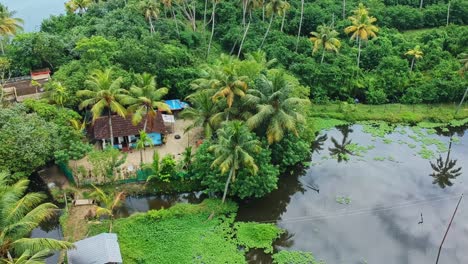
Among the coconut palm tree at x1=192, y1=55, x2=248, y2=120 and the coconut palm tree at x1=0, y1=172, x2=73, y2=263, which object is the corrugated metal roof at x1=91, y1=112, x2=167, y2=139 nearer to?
the coconut palm tree at x1=192, y1=55, x2=248, y2=120

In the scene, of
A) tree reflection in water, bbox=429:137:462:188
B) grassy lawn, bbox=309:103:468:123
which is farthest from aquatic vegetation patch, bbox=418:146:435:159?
grassy lawn, bbox=309:103:468:123

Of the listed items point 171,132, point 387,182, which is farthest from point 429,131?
point 171,132

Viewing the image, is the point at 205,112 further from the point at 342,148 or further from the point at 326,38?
the point at 326,38

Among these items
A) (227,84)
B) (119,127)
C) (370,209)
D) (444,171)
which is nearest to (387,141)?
(444,171)

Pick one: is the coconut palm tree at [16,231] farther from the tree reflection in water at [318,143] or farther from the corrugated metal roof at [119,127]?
the tree reflection in water at [318,143]

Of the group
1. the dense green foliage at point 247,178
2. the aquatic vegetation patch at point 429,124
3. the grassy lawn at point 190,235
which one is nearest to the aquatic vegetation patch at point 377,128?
the aquatic vegetation patch at point 429,124

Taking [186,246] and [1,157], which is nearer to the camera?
[186,246]

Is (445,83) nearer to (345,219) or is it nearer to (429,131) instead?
(429,131)
